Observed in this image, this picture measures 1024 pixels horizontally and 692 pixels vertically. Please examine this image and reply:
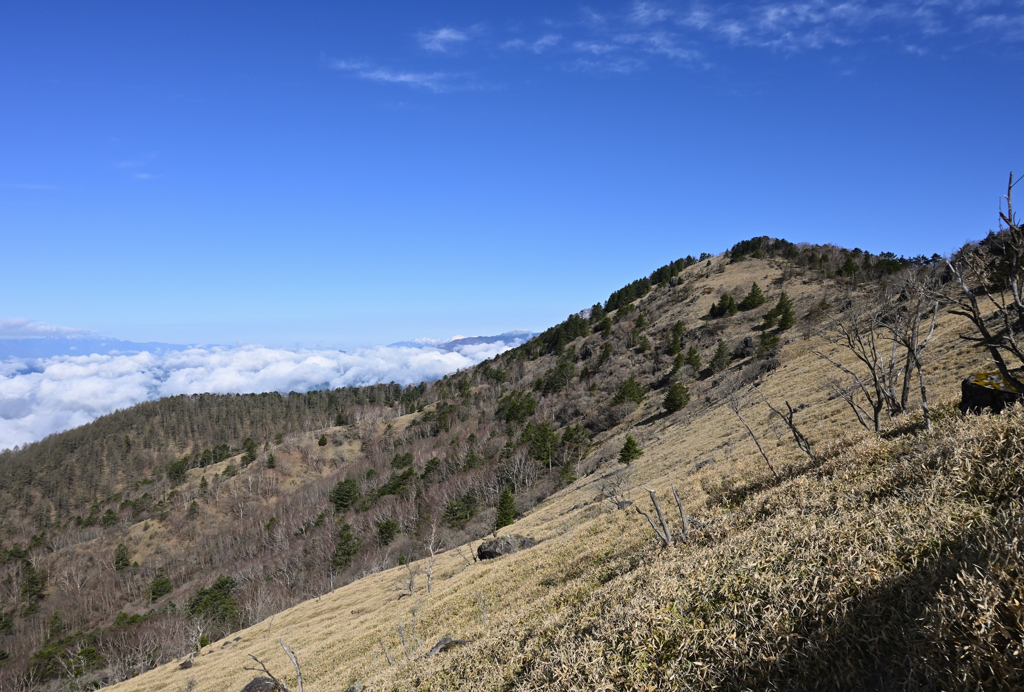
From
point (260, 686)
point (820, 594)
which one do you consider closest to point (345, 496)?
point (260, 686)

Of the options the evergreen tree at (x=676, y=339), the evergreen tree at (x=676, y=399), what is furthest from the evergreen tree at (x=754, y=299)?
the evergreen tree at (x=676, y=399)

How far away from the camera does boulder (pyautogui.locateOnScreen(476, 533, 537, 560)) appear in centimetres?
2216

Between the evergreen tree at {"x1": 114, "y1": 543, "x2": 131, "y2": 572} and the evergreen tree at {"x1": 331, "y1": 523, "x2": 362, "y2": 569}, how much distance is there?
64696mm

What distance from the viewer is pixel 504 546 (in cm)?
2297

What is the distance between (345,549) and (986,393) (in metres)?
68.6

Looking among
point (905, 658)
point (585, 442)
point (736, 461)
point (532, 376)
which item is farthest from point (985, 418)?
point (532, 376)

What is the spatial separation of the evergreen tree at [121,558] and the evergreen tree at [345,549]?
212 feet

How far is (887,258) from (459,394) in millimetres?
91559

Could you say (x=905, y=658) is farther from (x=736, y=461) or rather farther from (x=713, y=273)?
(x=713, y=273)

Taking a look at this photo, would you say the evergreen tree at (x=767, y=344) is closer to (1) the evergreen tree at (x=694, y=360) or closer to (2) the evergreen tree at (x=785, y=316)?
(2) the evergreen tree at (x=785, y=316)

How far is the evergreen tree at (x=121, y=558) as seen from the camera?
96.4 metres

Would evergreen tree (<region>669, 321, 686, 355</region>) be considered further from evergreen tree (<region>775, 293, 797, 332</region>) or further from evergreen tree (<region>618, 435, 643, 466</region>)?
evergreen tree (<region>618, 435, 643, 466</region>)

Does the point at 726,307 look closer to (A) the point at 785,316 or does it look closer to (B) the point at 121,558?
(A) the point at 785,316

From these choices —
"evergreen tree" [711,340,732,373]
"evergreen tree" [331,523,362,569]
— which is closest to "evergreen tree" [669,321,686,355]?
"evergreen tree" [711,340,732,373]
